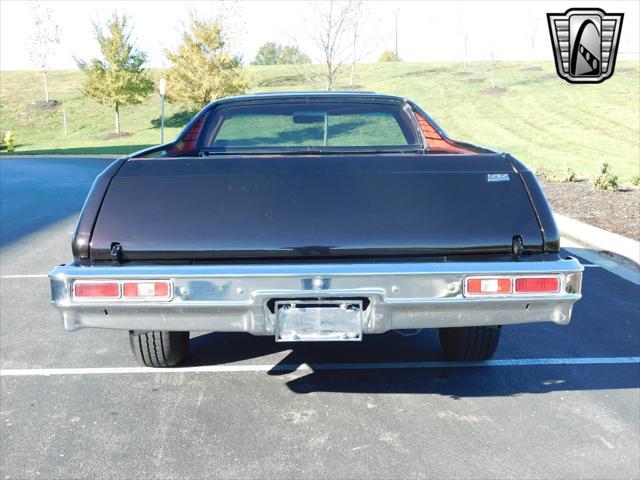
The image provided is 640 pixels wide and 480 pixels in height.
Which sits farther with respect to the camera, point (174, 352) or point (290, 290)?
point (174, 352)

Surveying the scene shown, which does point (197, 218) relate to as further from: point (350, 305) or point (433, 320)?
point (433, 320)

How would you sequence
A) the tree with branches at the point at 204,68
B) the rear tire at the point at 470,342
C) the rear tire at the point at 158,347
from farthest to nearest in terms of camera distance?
the tree with branches at the point at 204,68
the rear tire at the point at 470,342
the rear tire at the point at 158,347

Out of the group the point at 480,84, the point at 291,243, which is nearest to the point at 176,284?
the point at 291,243

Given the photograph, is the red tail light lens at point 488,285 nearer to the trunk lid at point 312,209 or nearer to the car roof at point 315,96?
the trunk lid at point 312,209

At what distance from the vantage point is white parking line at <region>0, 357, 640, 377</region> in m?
4.35

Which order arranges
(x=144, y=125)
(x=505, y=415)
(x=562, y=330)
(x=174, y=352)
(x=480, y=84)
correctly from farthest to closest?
1. (x=480, y=84)
2. (x=144, y=125)
3. (x=562, y=330)
4. (x=174, y=352)
5. (x=505, y=415)

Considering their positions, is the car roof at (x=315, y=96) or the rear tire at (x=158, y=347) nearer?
the rear tire at (x=158, y=347)

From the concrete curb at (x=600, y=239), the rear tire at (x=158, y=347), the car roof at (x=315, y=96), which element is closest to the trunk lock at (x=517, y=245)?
the car roof at (x=315, y=96)

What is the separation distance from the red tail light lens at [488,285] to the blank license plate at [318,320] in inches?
21.5

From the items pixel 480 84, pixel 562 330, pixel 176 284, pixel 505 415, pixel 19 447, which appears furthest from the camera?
pixel 480 84

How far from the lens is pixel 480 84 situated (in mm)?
45281

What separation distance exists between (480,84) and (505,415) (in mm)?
44432

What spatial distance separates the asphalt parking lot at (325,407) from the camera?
3174 millimetres

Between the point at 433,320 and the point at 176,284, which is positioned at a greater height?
the point at 176,284
